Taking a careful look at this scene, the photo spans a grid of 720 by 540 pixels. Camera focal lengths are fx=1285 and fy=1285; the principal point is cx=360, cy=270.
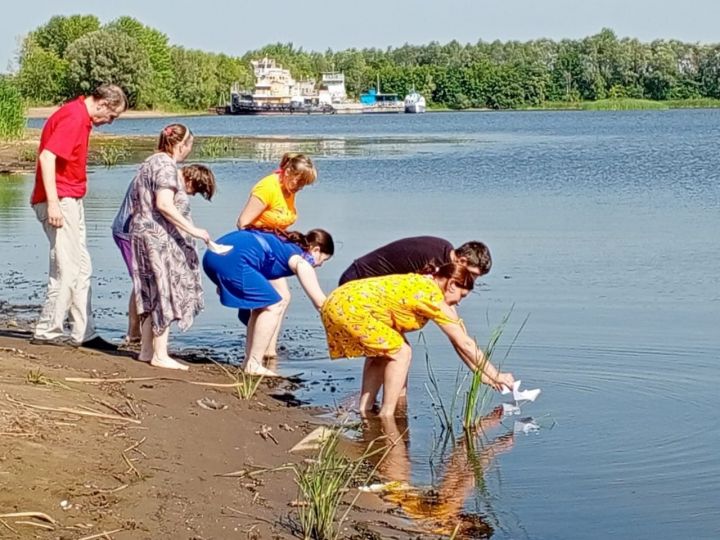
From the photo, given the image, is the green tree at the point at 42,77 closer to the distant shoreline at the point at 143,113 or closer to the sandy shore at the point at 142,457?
the distant shoreline at the point at 143,113

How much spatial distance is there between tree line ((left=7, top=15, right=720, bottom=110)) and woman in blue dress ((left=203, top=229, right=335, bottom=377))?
275 ft

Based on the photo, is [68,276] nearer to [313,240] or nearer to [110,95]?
[110,95]

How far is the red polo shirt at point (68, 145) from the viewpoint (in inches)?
305

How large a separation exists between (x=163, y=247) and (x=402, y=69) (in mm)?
128949

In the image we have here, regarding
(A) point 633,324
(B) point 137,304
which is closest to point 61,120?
(B) point 137,304

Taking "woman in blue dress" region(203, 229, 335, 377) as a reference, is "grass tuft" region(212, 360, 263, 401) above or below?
below

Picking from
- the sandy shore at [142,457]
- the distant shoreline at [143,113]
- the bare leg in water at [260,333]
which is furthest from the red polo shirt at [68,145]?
the distant shoreline at [143,113]

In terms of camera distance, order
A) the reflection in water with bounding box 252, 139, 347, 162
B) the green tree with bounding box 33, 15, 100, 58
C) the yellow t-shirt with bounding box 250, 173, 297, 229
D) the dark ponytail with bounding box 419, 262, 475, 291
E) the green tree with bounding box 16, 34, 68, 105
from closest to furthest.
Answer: the dark ponytail with bounding box 419, 262, 475, 291
the yellow t-shirt with bounding box 250, 173, 297, 229
the reflection in water with bounding box 252, 139, 347, 162
the green tree with bounding box 16, 34, 68, 105
the green tree with bounding box 33, 15, 100, 58

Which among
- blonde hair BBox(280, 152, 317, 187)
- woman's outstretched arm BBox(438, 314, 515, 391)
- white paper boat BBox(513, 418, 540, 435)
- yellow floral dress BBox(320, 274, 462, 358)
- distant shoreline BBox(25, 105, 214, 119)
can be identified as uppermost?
blonde hair BBox(280, 152, 317, 187)

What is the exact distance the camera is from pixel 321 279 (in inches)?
506

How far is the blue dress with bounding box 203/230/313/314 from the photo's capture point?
8188 millimetres

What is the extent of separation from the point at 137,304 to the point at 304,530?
3222mm


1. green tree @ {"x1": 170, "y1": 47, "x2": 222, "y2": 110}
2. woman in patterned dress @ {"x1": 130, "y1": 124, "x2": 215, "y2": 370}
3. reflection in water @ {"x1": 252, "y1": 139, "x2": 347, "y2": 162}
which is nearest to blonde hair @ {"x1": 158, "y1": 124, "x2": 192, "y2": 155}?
woman in patterned dress @ {"x1": 130, "y1": 124, "x2": 215, "y2": 370}

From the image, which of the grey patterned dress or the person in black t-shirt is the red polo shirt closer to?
the grey patterned dress
